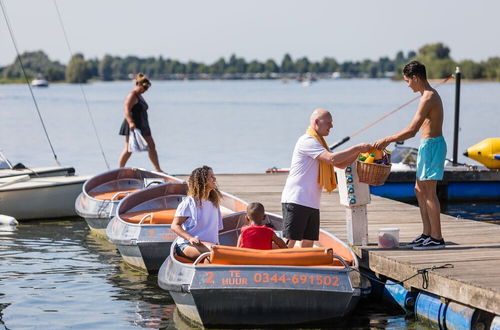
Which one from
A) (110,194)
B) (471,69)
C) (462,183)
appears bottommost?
(471,69)

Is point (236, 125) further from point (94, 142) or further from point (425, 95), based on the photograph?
point (425, 95)

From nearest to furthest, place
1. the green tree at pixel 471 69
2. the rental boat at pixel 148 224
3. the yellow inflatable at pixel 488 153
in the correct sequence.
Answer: the rental boat at pixel 148 224, the yellow inflatable at pixel 488 153, the green tree at pixel 471 69

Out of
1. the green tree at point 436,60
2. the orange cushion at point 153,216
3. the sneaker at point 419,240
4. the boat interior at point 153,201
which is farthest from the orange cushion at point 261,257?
the green tree at point 436,60

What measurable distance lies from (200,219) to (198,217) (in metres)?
0.03

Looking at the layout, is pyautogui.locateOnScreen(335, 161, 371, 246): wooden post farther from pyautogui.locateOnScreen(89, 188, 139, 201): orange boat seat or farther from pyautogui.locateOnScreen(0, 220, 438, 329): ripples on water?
pyautogui.locateOnScreen(89, 188, 139, 201): orange boat seat

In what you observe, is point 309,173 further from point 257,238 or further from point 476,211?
point 476,211

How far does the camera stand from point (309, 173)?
9.69 meters

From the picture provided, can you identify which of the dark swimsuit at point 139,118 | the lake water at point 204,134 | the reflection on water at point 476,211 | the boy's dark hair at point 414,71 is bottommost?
the lake water at point 204,134

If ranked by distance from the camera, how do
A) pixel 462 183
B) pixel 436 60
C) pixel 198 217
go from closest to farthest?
pixel 198 217
pixel 462 183
pixel 436 60

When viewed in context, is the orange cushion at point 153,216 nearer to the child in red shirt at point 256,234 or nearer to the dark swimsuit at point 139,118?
the child in red shirt at point 256,234

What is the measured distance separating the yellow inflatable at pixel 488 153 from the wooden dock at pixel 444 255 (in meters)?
5.33

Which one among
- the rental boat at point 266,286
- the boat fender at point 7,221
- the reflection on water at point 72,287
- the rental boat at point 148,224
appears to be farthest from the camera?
the boat fender at point 7,221

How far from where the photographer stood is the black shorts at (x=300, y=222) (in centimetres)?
973

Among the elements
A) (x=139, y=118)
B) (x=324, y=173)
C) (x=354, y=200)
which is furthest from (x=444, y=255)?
(x=139, y=118)
